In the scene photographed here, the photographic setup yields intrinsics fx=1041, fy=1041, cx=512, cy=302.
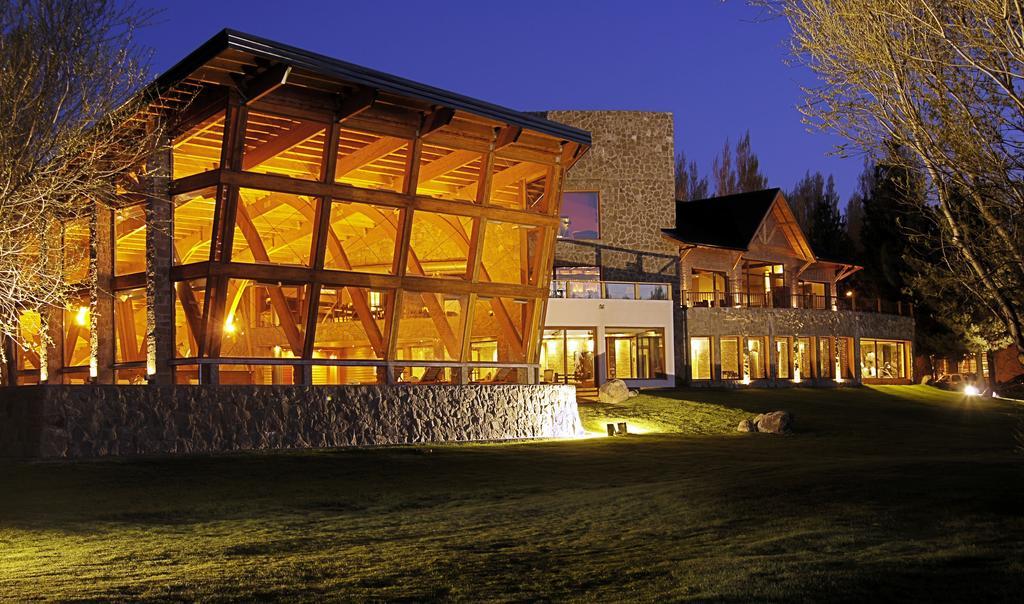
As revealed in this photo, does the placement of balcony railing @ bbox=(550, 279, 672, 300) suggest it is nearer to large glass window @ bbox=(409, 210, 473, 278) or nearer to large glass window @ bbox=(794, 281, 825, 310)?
large glass window @ bbox=(409, 210, 473, 278)

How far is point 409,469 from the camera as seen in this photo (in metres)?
20.5

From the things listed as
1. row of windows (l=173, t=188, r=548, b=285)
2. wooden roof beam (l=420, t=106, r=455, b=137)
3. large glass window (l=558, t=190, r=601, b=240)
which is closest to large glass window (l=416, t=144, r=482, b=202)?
row of windows (l=173, t=188, r=548, b=285)

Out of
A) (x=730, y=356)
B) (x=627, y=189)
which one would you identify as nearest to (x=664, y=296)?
(x=627, y=189)

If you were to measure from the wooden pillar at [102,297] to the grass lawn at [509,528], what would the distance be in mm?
7138

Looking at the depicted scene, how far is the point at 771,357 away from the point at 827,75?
36758 mm

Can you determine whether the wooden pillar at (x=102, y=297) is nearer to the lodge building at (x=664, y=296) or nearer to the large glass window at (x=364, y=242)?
the large glass window at (x=364, y=242)

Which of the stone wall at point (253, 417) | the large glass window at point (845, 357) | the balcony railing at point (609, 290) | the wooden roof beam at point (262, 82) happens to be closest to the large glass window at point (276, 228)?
the wooden roof beam at point (262, 82)

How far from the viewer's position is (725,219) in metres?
51.3

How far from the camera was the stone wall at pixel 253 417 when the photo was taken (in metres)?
20.5

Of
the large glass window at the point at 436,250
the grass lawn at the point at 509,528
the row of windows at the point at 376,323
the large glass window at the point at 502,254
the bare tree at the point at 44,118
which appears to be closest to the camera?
the grass lawn at the point at 509,528

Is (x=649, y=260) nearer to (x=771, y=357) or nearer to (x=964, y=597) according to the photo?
(x=771, y=357)

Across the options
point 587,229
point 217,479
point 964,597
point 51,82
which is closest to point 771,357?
point 587,229

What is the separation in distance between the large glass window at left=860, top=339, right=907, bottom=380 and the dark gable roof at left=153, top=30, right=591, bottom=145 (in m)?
30.3

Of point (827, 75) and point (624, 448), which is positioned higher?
point (827, 75)
